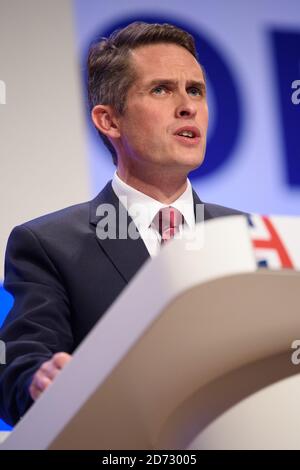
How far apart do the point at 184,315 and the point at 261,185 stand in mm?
1420

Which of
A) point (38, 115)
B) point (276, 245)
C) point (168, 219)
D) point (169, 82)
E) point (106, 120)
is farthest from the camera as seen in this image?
point (38, 115)

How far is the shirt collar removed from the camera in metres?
1.44

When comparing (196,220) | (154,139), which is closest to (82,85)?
(154,139)

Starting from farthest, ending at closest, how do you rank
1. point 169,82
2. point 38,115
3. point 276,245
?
point 38,115 < point 169,82 < point 276,245

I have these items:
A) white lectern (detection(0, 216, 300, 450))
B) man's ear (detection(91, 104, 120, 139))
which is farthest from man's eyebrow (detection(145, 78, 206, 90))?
white lectern (detection(0, 216, 300, 450))

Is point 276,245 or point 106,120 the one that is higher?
Result: point 276,245

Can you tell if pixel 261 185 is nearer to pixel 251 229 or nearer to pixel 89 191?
pixel 89 191

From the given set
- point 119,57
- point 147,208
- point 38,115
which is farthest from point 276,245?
point 38,115

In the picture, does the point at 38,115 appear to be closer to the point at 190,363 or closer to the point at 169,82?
the point at 169,82

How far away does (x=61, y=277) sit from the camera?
4.34 feet

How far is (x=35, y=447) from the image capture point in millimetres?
662

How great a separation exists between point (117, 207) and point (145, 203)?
55 millimetres

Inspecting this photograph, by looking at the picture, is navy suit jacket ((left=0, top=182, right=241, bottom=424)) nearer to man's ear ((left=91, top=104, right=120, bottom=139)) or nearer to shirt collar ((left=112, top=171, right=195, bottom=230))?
shirt collar ((left=112, top=171, right=195, bottom=230))

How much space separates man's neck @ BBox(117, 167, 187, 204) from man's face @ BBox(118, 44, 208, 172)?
0.03m
